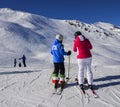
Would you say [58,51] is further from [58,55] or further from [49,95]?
[49,95]

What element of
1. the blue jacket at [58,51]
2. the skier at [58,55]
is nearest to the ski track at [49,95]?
the skier at [58,55]

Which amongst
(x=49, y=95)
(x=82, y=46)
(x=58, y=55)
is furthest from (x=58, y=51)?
(x=49, y=95)

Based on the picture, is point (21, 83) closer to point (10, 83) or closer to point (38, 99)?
point (10, 83)

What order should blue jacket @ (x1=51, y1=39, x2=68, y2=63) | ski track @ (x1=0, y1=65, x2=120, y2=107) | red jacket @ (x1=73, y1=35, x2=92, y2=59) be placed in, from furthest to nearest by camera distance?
blue jacket @ (x1=51, y1=39, x2=68, y2=63), red jacket @ (x1=73, y1=35, x2=92, y2=59), ski track @ (x1=0, y1=65, x2=120, y2=107)

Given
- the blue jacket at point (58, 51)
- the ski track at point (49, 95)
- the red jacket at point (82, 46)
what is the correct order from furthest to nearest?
the blue jacket at point (58, 51) → the red jacket at point (82, 46) → the ski track at point (49, 95)

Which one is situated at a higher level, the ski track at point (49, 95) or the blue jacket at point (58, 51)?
the blue jacket at point (58, 51)

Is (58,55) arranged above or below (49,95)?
above

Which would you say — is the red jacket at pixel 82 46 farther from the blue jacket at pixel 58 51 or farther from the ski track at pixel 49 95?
the ski track at pixel 49 95

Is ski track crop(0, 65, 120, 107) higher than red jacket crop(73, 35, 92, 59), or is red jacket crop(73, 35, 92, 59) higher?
red jacket crop(73, 35, 92, 59)

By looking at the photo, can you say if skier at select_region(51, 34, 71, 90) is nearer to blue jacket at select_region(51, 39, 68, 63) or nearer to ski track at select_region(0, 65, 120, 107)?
blue jacket at select_region(51, 39, 68, 63)

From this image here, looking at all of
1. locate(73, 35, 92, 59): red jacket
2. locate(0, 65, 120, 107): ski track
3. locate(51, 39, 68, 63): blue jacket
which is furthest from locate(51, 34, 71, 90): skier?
locate(73, 35, 92, 59): red jacket

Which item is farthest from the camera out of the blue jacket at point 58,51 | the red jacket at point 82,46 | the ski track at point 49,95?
the blue jacket at point 58,51

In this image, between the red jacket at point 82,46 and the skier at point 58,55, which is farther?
the skier at point 58,55

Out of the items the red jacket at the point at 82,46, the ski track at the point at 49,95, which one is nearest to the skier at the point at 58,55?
the ski track at the point at 49,95
